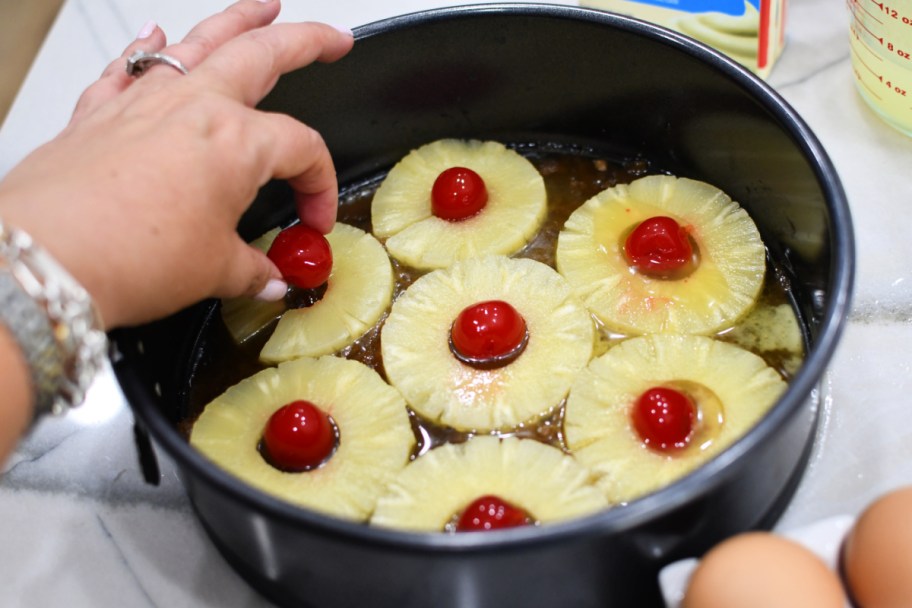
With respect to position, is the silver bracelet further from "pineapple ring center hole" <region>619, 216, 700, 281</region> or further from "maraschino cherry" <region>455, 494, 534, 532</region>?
"pineapple ring center hole" <region>619, 216, 700, 281</region>

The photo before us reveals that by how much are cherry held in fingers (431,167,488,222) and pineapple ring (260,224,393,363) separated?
111mm

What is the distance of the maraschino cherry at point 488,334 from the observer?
1.23 m

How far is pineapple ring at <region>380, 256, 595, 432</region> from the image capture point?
4.03ft

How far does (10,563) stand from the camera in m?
1.21

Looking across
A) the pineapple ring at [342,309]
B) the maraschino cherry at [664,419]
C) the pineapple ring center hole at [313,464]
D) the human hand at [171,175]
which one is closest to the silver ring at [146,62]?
the human hand at [171,175]

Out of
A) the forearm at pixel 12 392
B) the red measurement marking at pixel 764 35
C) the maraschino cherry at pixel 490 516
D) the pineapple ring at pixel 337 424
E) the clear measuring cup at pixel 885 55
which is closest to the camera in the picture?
the forearm at pixel 12 392

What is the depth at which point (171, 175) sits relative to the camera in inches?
37.9

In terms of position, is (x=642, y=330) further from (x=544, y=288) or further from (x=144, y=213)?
(x=144, y=213)

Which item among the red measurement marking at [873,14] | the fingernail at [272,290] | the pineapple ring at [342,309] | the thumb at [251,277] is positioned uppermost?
the thumb at [251,277]

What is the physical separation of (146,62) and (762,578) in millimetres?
915

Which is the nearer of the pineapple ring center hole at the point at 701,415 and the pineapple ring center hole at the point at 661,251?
the pineapple ring center hole at the point at 701,415

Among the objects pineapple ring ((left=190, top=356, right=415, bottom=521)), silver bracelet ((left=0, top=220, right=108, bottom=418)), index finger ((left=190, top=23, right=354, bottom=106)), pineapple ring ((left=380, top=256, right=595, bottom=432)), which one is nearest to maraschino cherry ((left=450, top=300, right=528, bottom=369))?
pineapple ring ((left=380, top=256, right=595, bottom=432))

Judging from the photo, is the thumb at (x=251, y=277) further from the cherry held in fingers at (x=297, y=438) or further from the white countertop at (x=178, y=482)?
the white countertop at (x=178, y=482)

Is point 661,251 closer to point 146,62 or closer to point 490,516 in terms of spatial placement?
point 490,516
